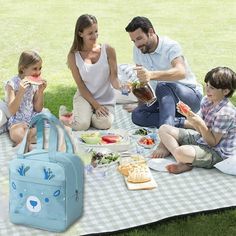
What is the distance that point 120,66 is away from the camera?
7328 millimetres

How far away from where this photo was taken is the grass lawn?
907 centimetres

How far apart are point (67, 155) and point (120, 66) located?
3351mm

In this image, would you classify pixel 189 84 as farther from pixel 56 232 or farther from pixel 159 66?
pixel 56 232

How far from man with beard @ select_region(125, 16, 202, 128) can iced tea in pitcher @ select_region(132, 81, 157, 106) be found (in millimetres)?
65

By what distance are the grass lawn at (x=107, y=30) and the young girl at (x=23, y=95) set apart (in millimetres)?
1121

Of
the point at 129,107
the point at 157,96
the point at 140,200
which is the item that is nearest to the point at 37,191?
the point at 140,200

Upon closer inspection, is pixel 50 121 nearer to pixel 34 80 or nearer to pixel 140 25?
pixel 34 80

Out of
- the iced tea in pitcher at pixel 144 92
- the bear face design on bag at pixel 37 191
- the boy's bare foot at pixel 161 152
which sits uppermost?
the iced tea in pitcher at pixel 144 92

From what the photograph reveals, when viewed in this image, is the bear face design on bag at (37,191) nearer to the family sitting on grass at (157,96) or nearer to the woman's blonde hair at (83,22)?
the family sitting on grass at (157,96)

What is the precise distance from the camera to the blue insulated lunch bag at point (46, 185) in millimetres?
4031

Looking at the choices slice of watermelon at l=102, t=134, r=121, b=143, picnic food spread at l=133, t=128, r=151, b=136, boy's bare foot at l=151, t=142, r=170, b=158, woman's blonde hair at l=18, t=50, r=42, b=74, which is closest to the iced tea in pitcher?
picnic food spread at l=133, t=128, r=151, b=136

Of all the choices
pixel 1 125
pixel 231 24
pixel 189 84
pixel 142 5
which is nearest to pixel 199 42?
pixel 231 24

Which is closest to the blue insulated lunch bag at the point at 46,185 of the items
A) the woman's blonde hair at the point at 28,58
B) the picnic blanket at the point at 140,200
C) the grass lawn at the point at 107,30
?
the picnic blanket at the point at 140,200

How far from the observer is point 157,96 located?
618 cm
